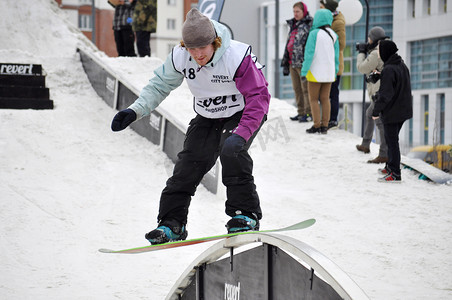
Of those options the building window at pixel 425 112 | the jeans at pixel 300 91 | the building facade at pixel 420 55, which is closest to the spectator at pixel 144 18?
the jeans at pixel 300 91

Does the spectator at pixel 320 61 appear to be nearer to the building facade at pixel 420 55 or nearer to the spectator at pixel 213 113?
the spectator at pixel 213 113

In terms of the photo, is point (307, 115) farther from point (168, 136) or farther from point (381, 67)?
point (168, 136)

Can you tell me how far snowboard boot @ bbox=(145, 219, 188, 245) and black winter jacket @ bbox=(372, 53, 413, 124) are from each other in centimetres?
449

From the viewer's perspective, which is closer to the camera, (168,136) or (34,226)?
(34,226)

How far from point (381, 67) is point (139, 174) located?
3.92m

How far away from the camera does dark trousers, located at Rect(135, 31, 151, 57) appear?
12.1 metres

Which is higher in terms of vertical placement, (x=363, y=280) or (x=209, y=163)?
(x=209, y=163)

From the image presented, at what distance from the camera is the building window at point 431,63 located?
35.3 meters

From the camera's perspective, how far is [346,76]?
41969mm

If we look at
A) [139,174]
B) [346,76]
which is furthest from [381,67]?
[346,76]

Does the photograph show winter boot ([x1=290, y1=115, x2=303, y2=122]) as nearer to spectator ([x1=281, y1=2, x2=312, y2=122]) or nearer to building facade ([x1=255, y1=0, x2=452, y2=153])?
spectator ([x1=281, y1=2, x2=312, y2=122])

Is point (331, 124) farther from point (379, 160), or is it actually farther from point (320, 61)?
point (379, 160)

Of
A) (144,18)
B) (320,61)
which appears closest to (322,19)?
(320,61)

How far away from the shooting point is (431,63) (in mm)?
36156
